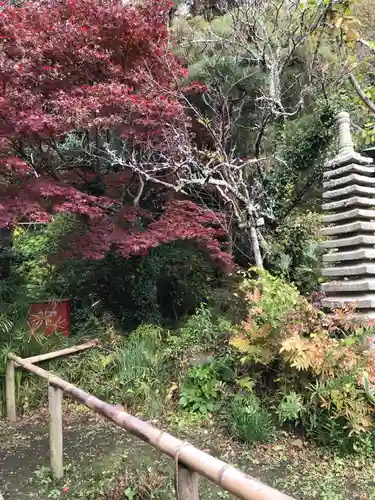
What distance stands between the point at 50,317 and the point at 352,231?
3.85 m

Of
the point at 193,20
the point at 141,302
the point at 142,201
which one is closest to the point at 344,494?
the point at 141,302

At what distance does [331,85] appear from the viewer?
7277mm

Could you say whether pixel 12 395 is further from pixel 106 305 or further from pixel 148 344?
pixel 106 305

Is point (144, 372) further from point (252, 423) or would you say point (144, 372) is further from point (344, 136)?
point (344, 136)

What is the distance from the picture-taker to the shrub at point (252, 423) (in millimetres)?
3732

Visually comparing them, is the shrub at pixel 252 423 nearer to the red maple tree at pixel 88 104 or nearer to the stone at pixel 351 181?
the red maple tree at pixel 88 104

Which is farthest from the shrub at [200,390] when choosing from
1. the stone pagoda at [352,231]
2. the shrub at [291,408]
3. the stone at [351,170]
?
the stone at [351,170]

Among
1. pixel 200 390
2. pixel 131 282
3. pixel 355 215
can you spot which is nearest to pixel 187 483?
pixel 200 390

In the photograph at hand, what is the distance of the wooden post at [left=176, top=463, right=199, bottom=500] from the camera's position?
1708 mm

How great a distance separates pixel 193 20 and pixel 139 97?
3904mm

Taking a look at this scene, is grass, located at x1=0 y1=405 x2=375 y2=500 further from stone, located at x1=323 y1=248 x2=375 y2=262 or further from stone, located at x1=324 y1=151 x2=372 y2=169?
stone, located at x1=324 y1=151 x2=372 y2=169

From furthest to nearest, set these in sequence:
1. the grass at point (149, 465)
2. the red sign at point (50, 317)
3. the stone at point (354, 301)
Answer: the red sign at point (50, 317), the stone at point (354, 301), the grass at point (149, 465)

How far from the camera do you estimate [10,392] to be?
14.7ft

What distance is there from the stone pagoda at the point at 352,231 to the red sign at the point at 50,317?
11.0ft
